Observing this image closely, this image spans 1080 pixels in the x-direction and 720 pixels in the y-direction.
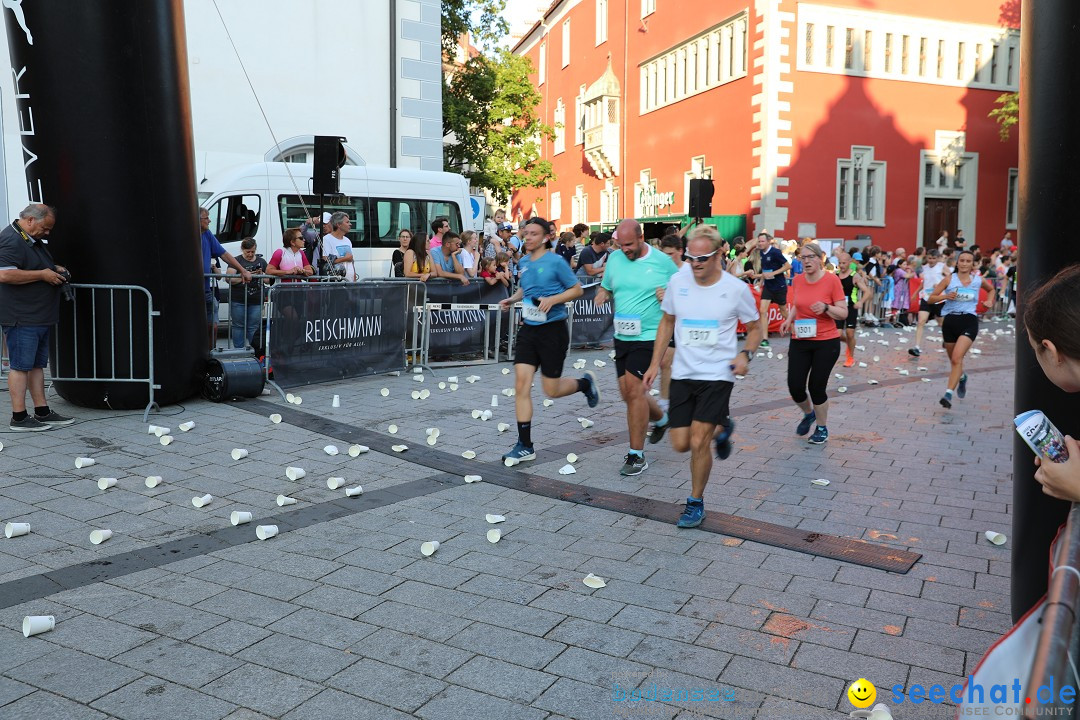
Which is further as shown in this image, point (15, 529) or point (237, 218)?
point (237, 218)

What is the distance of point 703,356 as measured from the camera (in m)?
5.40

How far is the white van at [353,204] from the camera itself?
15500mm

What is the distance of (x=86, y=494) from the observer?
5742 mm

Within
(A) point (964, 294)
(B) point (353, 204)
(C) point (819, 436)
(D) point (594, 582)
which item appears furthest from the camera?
(B) point (353, 204)

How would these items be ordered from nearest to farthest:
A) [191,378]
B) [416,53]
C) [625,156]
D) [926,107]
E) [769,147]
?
[191,378], [416,53], [769,147], [926,107], [625,156]

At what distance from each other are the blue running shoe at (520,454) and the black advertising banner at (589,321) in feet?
23.4

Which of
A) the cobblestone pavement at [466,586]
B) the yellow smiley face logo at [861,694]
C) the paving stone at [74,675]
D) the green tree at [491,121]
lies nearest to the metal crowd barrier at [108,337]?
the cobblestone pavement at [466,586]

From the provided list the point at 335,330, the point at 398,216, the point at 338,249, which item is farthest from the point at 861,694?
the point at 398,216

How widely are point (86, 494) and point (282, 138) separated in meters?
14.8

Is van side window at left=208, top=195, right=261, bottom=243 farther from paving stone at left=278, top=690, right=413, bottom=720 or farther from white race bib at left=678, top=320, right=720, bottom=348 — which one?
paving stone at left=278, top=690, right=413, bottom=720

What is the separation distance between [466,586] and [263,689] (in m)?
1.25

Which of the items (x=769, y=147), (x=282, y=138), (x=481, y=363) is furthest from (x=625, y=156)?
(x=481, y=363)

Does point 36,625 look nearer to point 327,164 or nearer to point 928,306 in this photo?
point 327,164

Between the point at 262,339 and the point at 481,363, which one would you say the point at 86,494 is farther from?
the point at 481,363
